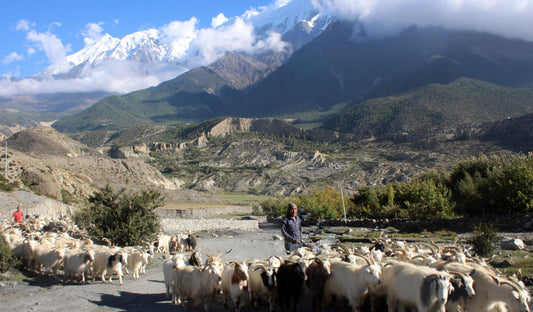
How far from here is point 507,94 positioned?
12081 centimetres

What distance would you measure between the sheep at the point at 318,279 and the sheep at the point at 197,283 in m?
2.37

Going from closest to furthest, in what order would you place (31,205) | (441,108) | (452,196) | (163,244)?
(163,244)
(31,205)
(452,196)
(441,108)

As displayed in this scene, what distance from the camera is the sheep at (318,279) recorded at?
909 centimetres

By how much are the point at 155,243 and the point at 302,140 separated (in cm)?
12065

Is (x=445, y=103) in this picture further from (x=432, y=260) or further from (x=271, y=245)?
(x=432, y=260)

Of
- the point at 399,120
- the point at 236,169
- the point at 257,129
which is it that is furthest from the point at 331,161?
the point at 257,129

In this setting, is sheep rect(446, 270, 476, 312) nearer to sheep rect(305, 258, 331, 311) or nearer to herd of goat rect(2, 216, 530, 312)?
herd of goat rect(2, 216, 530, 312)

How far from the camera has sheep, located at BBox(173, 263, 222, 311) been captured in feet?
32.5

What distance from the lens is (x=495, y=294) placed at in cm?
734

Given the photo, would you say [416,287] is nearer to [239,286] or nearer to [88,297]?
[239,286]

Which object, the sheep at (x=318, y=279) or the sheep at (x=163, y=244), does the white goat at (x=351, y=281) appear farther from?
the sheep at (x=163, y=244)

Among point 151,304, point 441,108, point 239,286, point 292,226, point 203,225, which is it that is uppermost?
point 441,108

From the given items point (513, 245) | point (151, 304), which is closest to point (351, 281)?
point (151, 304)

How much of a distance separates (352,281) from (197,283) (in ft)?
13.4
